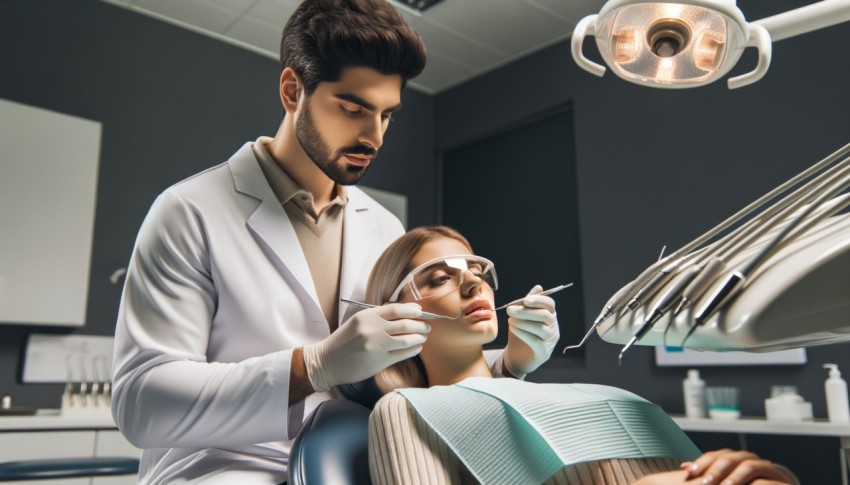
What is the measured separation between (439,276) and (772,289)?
938 millimetres

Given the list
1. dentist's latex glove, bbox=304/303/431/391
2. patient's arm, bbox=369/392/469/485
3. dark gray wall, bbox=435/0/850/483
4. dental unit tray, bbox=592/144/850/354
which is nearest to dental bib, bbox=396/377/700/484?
patient's arm, bbox=369/392/469/485

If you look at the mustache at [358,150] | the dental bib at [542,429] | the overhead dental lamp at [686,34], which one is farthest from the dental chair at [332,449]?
the overhead dental lamp at [686,34]

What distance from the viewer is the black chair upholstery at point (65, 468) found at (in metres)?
2.38

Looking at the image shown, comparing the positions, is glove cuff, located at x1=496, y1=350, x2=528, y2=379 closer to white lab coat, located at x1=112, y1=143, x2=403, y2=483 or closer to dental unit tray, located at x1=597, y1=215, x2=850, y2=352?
white lab coat, located at x1=112, y1=143, x2=403, y2=483

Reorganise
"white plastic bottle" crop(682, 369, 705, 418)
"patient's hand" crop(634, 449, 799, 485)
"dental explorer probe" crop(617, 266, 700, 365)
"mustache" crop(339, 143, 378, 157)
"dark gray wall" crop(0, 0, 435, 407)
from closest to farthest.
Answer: "dental explorer probe" crop(617, 266, 700, 365) < "patient's hand" crop(634, 449, 799, 485) < "mustache" crop(339, 143, 378, 157) < "white plastic bottle" crop(682, 369, 705, 418) < "dark gray wall" crop(0, 0, 435, 407)

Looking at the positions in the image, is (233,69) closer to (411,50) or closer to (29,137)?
(29,137)

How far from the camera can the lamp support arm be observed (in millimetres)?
668

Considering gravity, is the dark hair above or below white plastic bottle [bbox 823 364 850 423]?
above

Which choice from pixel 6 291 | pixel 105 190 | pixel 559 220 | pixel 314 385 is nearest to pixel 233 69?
pixel 105 190

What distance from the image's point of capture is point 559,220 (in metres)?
4.02

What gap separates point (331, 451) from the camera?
36.2 inches

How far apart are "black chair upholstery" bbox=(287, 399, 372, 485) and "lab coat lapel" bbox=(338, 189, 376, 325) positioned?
0.36 meters

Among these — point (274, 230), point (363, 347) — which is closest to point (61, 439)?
point (274, 230)

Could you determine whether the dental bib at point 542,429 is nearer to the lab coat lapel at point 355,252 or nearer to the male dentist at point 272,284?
the male dentist at point 272,284
